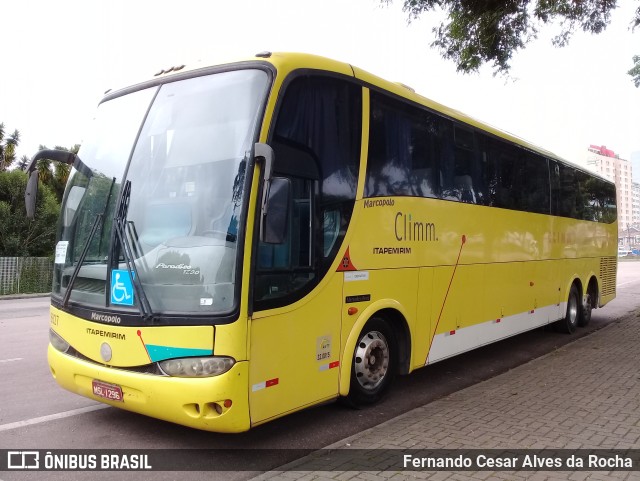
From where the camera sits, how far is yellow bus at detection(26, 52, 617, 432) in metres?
4.05

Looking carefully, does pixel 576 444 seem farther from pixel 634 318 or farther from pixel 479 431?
pixel 634 318

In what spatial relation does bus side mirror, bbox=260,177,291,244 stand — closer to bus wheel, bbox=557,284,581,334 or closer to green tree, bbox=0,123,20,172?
bus wheel, bbox=557,284,581,334

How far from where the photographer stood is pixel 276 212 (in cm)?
403

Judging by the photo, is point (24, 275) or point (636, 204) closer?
point (24, 275)

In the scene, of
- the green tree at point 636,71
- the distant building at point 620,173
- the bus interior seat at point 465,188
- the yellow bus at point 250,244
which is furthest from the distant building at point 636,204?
the yellow bus at point 250,244

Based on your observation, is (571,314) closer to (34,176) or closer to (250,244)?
(250,244)

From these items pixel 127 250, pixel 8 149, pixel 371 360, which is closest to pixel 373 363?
pixel 371 360

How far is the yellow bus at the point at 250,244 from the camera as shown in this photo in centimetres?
405

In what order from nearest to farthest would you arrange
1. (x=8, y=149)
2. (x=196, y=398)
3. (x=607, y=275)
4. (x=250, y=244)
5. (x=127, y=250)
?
(x=196, y=398)
(x=250, y=244)
(x=127, y=250)
(x=607, y=275)
(x=8, y=149)

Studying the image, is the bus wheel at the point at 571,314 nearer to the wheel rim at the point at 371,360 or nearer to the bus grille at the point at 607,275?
the bus grille at the point at 607,275

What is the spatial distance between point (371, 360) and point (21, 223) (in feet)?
71.0

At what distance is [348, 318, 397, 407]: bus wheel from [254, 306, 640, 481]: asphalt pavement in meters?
0.43

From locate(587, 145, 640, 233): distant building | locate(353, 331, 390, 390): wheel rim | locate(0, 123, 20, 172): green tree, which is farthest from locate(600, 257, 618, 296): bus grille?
locate(587, 145, 640, 233): distant building

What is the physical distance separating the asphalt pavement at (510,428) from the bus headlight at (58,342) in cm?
223
